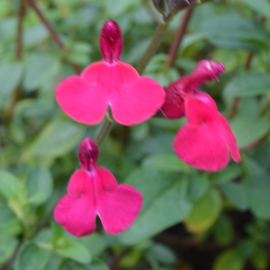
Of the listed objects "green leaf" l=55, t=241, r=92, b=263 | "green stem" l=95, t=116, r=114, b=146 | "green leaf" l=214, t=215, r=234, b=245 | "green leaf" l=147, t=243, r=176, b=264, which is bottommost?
"green leaf" l=214, t=215, r=234, b=245

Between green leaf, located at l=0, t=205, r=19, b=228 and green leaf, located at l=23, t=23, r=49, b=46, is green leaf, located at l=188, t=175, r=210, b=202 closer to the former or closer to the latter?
green leaf, located at l=0, t=205, r=19, b=228

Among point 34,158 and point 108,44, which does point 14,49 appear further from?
point 108,44

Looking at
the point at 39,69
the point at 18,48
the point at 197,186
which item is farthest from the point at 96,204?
the point at 18,48

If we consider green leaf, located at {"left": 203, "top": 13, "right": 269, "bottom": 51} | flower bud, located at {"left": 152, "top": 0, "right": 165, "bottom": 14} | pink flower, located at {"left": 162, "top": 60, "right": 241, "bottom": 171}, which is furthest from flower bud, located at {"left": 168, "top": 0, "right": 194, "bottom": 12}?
green leaf, located at {"left": 203, "top": 13, "right": 269, "bottom": 51}

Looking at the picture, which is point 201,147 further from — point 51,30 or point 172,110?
point 51,30

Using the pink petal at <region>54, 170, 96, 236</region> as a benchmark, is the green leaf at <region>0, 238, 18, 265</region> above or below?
below

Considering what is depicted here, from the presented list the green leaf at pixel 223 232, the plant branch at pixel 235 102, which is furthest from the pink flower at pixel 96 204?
the green leaf at pixel 223 232

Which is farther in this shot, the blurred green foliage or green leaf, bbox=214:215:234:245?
green leaf, bbox=214:215:234:245
